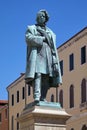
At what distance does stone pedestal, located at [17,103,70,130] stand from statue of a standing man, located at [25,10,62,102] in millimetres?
359

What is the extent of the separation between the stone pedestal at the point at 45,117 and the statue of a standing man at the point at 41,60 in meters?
0.36

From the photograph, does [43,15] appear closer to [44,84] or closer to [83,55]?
[44,84]

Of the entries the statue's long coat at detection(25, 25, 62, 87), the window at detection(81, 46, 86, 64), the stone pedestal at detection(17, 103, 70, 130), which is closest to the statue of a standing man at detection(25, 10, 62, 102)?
the statue's long coat at detection(25, 25, 62, 87)

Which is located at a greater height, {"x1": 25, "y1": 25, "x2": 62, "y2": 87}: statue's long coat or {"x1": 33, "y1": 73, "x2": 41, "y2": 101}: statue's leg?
{"x1": 25, "y1": 25, "x2": 62, "y2": 87}: statue's long coat

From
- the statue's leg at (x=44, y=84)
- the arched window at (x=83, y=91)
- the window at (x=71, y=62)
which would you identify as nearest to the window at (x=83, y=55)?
the arched window at (x=83, y=91)

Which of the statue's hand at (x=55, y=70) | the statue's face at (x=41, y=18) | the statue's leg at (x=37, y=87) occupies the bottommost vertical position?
the statue's leg at (x=37, y=87)

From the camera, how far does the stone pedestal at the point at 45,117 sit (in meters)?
12.2

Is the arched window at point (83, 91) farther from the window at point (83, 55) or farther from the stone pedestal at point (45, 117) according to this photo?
the stone pedestal at point (45, 117)

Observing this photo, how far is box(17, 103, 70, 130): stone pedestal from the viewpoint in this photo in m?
12.2

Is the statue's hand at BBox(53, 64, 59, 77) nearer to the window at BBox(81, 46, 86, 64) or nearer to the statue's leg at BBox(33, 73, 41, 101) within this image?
the statue's leg at BBox(33, 73, 41, 101)

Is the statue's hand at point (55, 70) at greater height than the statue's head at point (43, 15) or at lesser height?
lesser

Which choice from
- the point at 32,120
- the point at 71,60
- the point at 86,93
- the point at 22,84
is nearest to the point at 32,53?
the point at 32,120

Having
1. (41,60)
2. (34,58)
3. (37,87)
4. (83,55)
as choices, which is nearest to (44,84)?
(37,87)

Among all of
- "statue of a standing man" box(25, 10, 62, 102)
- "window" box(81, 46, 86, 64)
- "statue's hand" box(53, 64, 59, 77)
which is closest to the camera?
"statue of a standing man" box(25, 10, 62, 102)
